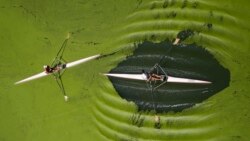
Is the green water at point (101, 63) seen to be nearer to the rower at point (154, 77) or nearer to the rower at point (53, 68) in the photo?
the rower at point (53, 68)

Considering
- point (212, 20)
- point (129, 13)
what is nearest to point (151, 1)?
point (129, 13)

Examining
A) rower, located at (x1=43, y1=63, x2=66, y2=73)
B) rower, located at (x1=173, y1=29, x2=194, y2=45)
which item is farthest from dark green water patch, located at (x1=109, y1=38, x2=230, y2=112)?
rower, located at (x1=43, y1=63, x2=66, y2=73)

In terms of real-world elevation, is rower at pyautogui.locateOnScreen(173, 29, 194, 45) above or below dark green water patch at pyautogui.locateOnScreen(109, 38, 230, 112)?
above

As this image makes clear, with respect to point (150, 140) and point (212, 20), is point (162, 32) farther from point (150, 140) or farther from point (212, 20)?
point (150, 140)

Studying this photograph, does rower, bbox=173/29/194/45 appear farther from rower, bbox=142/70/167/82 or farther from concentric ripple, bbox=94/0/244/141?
→ rower, bbox=142/70/167/82

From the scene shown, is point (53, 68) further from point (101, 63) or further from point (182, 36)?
point (182, 36)

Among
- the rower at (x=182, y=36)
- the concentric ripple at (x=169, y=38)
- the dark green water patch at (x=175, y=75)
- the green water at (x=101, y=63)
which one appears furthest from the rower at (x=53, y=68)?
the rower at (x=182, y=36)
